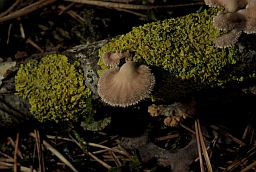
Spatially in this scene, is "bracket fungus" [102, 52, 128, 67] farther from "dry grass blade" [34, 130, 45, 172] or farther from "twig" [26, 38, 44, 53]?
"twig" [26, 38, 44, 53]

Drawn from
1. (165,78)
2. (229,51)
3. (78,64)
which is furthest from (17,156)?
(229,51)

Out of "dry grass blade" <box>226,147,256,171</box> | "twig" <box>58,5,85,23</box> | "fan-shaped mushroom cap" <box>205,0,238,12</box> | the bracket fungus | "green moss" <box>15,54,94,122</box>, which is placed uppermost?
"twig" <box>58,5,85,23</box>

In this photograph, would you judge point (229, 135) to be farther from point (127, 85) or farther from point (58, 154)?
point (58, 154)

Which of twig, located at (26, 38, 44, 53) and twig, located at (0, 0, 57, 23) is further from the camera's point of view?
twig, located at (0, 0, 57, 23)

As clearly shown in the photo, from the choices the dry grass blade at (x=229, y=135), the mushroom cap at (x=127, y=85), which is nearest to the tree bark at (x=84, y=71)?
the mushroom cap at (x=127, y=85)

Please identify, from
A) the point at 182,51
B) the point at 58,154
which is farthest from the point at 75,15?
the point at 182,51

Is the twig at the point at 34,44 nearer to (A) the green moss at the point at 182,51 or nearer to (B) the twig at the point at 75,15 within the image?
(B) the twig at the point at 75,15

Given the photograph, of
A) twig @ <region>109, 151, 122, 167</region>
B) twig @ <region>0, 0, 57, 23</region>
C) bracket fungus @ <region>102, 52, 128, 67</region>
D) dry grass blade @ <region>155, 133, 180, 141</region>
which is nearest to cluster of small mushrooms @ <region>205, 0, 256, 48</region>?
bracket fungus @ <region>102, 52, 128, 67</region>

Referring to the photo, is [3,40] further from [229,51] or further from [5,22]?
[229,51]
